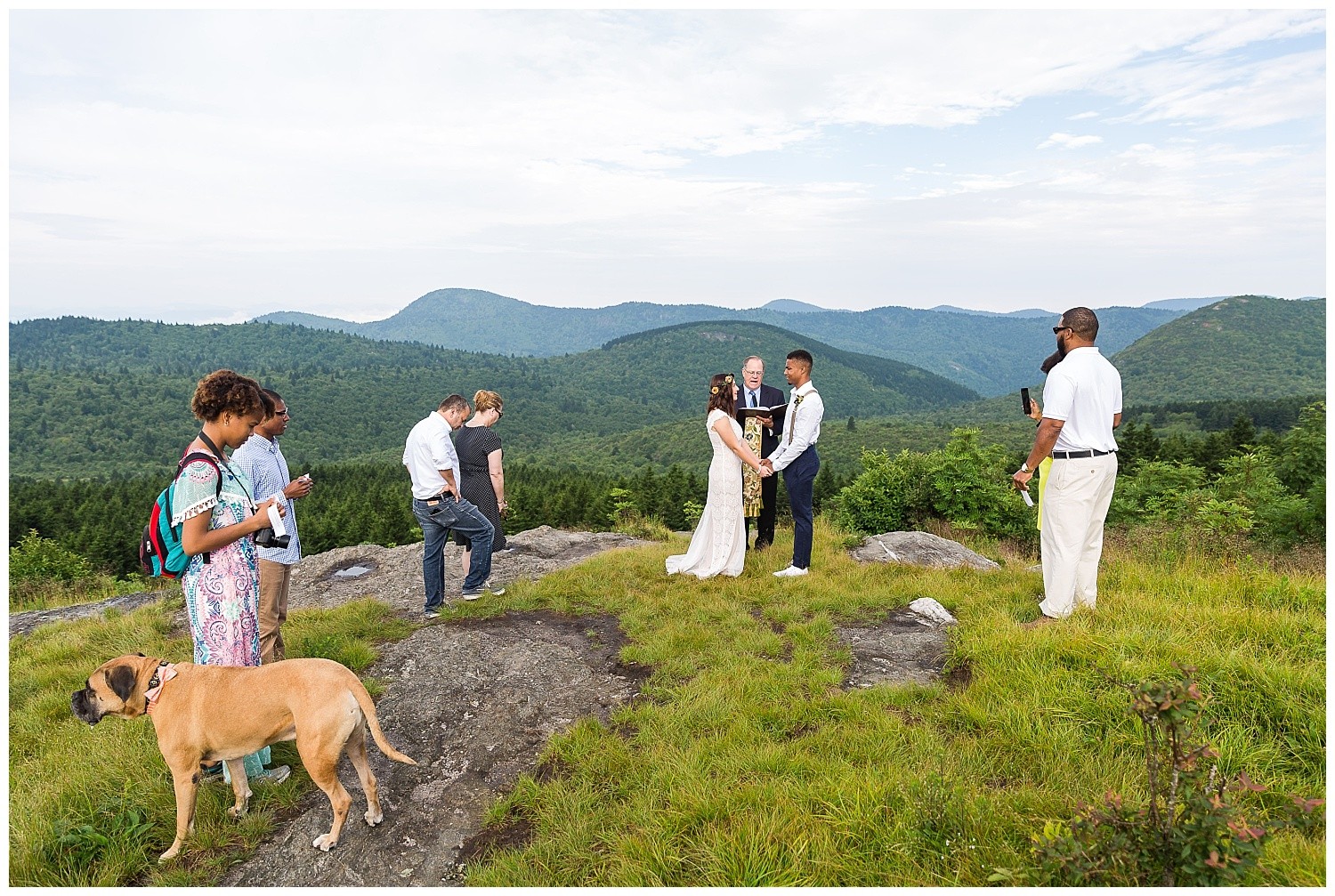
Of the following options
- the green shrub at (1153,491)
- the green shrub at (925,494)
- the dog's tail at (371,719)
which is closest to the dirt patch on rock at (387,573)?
the dog's tail at (371,719)

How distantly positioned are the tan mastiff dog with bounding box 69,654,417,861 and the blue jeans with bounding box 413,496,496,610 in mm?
3246

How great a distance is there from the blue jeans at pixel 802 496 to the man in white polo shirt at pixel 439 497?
3579mm

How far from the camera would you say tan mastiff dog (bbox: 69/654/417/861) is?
3.46m

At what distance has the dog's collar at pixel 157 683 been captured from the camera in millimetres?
3559

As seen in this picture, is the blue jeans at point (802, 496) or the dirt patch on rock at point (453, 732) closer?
the dirt patch on rock at point (453, 732)

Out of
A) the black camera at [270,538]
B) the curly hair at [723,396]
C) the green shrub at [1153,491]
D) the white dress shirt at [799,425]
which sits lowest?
the green shrub at [1153,491]

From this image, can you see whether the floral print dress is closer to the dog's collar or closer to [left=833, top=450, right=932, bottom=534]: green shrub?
the dog's collar

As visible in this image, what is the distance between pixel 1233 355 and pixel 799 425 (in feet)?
611

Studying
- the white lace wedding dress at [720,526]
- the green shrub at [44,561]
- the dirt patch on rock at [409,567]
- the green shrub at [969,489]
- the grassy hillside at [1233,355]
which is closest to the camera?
the white lace wedding dress at [720,526]

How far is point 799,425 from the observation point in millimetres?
7789

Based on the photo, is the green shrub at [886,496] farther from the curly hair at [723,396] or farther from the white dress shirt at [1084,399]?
the white dress shirt at [1084,399]

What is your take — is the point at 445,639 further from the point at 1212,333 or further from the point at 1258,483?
the point at 1212,333

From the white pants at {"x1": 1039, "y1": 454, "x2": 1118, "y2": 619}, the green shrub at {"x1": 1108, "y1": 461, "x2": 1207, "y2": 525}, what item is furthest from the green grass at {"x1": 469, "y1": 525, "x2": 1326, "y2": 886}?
the green shrub at {"x1": 1108, "y1": 461, "x2": 1207, "y2": 525}

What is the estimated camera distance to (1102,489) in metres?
5.41
